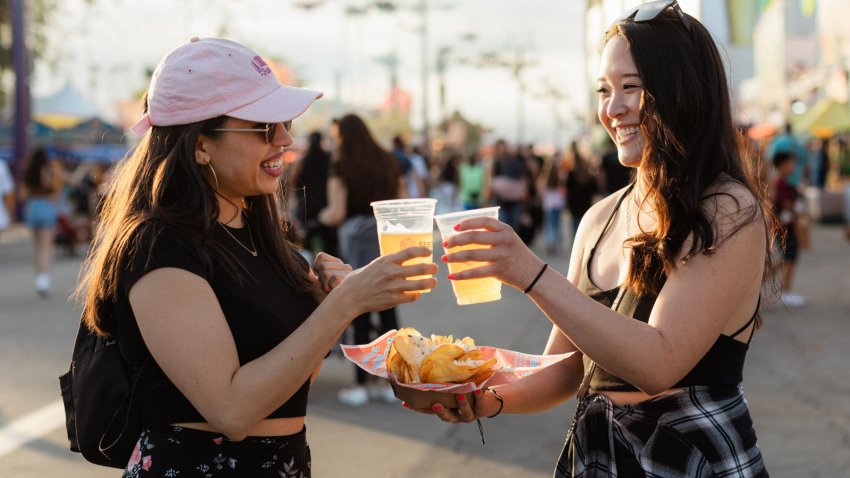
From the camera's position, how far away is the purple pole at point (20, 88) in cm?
2869

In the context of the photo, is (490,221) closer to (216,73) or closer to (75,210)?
(216,73)

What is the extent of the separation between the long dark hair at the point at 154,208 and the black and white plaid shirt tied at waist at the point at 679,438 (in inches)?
40.2

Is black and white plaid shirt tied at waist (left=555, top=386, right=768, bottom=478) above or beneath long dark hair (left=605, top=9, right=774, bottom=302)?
beneath

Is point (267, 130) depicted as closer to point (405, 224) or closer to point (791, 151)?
point (405, 224)

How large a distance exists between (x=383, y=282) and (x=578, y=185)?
16.6 m

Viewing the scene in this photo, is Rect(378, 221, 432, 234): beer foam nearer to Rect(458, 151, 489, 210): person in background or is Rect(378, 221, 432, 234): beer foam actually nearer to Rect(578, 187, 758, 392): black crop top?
Rect(578, 187, 758, 392): black crop top

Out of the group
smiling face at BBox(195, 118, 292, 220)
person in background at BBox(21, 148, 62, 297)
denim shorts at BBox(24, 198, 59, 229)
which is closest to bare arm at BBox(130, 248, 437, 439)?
smiling face at BBox(195, 118, 292, 220)

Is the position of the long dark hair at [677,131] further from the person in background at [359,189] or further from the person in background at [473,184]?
the person in background at [473,184]

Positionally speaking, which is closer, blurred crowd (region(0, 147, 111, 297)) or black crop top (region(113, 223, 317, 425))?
black crop top (region(113, 223, 317, 425))

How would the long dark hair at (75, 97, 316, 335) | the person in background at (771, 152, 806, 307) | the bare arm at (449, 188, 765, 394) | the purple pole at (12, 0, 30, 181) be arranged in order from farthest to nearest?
1. the purple pole at (12, 0, 30, 181)
2. the person in background at (771, 152, 806, 307)
3. the long dark hair at (75, 97, 316, 335)
4. the bare arm at (449, 188, 765, 394)

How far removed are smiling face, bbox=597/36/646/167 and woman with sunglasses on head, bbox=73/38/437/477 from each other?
644 mm

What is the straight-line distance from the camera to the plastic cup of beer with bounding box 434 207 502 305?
257cm

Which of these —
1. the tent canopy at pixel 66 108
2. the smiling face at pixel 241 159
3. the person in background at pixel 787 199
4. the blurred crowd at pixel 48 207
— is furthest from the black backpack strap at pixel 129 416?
the tent canopy at pixel 66 108

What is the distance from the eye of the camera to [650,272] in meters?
2.53
